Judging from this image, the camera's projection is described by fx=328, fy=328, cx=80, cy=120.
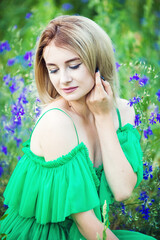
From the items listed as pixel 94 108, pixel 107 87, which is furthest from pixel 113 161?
pixel 107 87

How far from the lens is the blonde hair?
1655 millimetres

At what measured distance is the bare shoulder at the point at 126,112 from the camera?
2083 mm

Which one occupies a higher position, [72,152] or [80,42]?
[80,42]

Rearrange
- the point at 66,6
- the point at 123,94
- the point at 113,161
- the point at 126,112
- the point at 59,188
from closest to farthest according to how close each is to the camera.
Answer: the point at 59,188, the point at 113,161, the point at 126,112, the point at 123,94, the point at 66,6

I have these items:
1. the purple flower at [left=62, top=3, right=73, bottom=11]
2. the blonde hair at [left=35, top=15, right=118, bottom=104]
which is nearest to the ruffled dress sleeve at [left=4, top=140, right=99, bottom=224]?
the blonde hair at [left=35, top=15, right=118, bottom=104]

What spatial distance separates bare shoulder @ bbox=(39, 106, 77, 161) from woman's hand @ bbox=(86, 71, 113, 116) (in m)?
0.18

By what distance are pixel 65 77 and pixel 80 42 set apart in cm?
19

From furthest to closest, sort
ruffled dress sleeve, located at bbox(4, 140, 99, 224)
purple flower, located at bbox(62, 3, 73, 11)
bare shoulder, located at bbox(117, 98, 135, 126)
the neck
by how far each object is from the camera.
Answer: purple flower, located at bbox(62, 3, 73, 11) → bare shoulder, located at bbox(117, 98, 135, 126) → the neck → ruffled dress sleeve, located at bbox(4, 140, 99, 224)

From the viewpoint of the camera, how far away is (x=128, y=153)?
A: 1.96 meters

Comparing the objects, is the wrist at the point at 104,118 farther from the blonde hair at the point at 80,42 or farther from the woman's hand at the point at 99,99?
the blonde hair at the point at 80,42

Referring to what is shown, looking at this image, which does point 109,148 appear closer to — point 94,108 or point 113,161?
point 113,161

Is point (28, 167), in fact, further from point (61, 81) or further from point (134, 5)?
point (134, 5)

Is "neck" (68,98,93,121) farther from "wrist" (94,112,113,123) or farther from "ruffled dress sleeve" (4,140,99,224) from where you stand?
"ruffled dress sleeve" (4,140,99,224)

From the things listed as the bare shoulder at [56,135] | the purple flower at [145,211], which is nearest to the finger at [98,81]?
the bare shoulder at [56,135]
